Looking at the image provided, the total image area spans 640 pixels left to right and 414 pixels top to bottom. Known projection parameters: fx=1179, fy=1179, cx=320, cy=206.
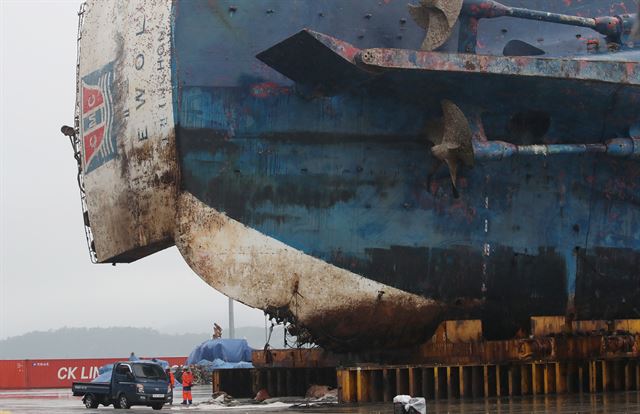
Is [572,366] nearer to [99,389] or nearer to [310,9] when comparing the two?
[310,9]

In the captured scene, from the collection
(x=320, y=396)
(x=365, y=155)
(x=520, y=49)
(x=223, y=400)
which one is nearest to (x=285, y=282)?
(x=365, y=155)

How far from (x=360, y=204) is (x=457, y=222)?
1.85 metres

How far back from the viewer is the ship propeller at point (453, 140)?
64.5 ft

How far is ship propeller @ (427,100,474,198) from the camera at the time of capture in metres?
19.7

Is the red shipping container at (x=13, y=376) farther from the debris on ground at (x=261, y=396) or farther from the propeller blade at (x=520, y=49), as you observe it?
the propeller blade at (x=520, y=49)

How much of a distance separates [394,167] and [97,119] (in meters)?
5.54

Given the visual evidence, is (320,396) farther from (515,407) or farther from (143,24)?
(143,24)

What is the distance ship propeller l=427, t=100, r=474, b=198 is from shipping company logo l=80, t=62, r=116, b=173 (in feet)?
19.1

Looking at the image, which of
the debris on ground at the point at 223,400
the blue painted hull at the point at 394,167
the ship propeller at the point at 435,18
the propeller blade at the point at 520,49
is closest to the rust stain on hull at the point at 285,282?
the blue painted hull at the point at 394,167

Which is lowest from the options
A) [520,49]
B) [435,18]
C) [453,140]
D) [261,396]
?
[261,396]

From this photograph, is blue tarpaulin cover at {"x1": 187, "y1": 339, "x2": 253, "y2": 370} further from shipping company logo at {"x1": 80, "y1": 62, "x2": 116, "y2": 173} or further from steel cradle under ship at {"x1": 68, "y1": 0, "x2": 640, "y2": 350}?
steel cradle under ship at {"x1": 68, "y1": 0, "x2": 640, "y2": 350}

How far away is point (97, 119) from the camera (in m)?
21.5

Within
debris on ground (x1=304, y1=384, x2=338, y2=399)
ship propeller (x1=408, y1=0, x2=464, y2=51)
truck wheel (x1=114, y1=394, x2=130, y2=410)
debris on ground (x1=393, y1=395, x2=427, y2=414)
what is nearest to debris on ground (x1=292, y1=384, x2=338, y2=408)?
debris on ground (x1=304, y1=384, x2=338, y2=399)

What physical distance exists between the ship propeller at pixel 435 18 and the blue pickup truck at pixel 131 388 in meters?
8.77
